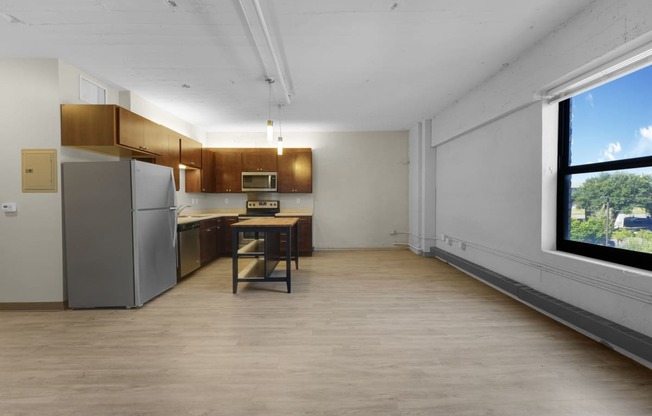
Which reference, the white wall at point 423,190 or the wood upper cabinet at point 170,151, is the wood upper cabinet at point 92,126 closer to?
the wood upper cabinet at point 170,151

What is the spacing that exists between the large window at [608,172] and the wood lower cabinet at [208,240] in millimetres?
5220

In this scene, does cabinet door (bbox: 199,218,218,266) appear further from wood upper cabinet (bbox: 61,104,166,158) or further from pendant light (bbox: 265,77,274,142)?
pendant light (bbox: 265,77,274,142)

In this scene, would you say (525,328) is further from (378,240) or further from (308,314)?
(378,240)

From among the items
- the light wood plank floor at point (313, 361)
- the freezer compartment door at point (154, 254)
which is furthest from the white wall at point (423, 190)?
the freezer compartment door at point (154, 254)

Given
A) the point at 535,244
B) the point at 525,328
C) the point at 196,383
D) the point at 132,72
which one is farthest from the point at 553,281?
the point at 132,72

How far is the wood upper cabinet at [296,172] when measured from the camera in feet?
22.2

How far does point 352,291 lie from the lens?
3938 millimetres

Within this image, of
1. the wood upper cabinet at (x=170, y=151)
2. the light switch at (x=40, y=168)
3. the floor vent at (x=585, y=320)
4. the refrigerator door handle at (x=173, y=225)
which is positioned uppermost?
the wood upper cabinet at (x=170, y=151)

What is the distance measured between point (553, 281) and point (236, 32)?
4.06 metres

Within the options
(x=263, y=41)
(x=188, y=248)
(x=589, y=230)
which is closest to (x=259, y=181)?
(x=188, y=248)

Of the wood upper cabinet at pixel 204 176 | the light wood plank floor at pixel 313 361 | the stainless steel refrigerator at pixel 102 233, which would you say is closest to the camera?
the light wood plank floor at pixel 313 361

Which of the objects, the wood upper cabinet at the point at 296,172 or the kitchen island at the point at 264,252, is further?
the wood upper cabinet at the point at 296,172

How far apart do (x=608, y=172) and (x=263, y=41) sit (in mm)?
3527

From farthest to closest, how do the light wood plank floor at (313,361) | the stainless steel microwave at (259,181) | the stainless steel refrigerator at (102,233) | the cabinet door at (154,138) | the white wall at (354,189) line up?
the white wall at (354,189), the stainless steel microwave at (259,181), the cabinet door at (154,138), the stainless steel refrigerator at (102,233), the light wood plank floor at (313,361)
